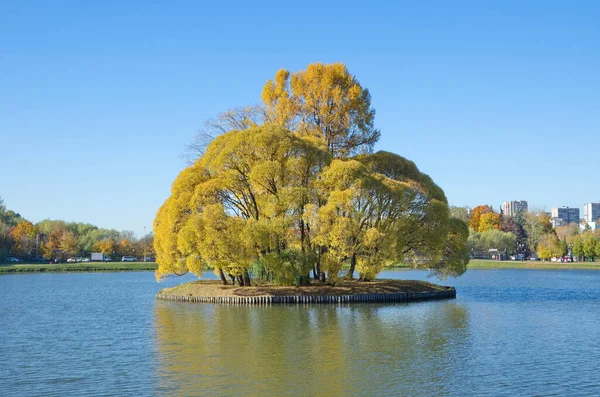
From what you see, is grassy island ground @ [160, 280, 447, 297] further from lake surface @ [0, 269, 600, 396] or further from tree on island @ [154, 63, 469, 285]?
lake surface @ [0, 269, 600, 396]

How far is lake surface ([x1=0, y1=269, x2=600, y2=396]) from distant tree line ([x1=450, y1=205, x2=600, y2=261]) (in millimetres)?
100155

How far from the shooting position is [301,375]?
25.0 m

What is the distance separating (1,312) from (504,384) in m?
38.5

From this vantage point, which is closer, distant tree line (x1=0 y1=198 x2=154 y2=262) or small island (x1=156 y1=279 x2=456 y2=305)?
small island (x1=156 y1=279 x2=456 y2=305)

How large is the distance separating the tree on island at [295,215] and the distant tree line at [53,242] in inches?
3630

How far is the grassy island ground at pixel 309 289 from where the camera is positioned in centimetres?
5281

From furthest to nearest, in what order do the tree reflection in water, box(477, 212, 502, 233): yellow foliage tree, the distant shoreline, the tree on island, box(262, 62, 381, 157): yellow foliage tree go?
box(477, 212, 502, 233): yellow foliage tree → the distant shoreline → box(262, 62, 381, 157): yellow foliage tree → the tree on island → the tree reflection in water

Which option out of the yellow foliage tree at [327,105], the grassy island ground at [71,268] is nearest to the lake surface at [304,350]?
the yellow foliage tree at [327,105]

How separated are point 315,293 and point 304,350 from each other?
Result: 22.1 metres

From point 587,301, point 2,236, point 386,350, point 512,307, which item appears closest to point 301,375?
point 386,350

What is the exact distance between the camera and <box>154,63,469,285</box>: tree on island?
51375 millimetres

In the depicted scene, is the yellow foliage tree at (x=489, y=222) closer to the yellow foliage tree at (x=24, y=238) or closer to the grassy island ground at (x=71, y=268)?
the grassy island ground at (x=71, y=268)

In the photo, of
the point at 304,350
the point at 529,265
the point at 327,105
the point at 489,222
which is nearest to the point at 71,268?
the point at 327,105

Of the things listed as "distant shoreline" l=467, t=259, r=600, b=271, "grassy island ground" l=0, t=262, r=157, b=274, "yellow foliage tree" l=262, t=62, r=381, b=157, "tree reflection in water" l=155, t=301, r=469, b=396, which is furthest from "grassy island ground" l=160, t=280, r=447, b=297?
"distant shoreline" l=467, t=259, r=600, b=271
